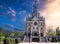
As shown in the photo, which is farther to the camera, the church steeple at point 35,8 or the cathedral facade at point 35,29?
the cathedral facade at point 35,29

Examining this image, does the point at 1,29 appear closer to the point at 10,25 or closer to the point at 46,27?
the point at 10,25

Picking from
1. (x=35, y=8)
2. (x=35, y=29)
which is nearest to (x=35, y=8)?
(x=35, y=8)

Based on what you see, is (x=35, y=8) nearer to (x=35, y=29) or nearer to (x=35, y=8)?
(x=35, y=8)

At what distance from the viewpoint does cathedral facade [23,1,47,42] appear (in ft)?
34.7

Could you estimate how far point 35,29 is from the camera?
10938 millimetres

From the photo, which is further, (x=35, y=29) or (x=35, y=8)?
(x=35, y=29)

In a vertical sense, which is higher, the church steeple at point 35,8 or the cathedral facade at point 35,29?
the church steeple at point 35,8

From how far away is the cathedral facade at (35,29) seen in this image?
34.7 ft

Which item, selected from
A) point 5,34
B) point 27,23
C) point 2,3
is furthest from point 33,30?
point 2,3

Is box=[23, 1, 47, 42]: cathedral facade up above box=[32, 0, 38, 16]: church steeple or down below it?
below

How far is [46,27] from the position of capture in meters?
10.1

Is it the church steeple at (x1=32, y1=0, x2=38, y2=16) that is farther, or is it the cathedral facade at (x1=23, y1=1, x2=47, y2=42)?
the cathedral facade at (x1=23, y1=1, x2=47, y2=42)

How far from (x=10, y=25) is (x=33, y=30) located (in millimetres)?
1452

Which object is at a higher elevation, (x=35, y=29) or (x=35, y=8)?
(x=35, y=8)
